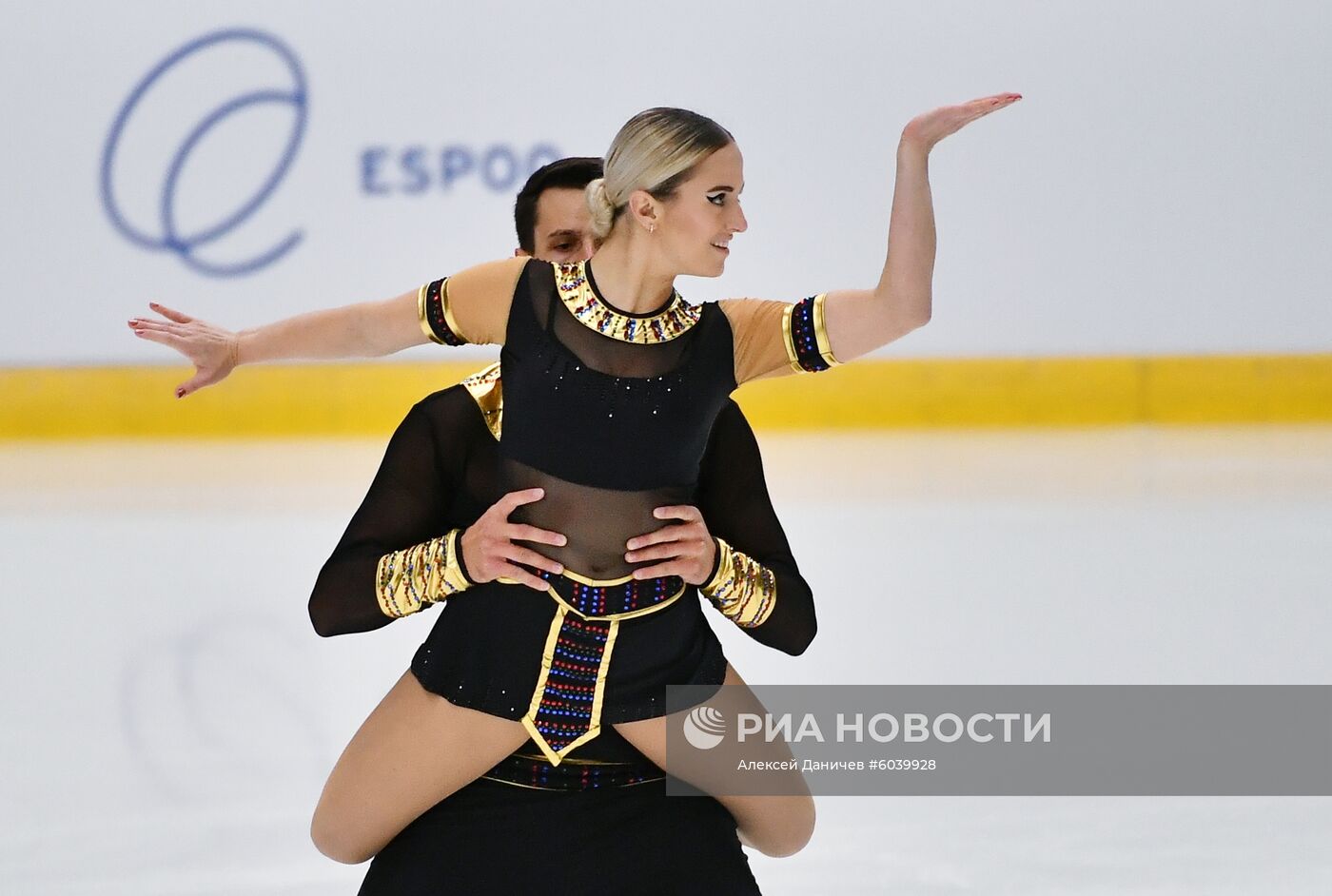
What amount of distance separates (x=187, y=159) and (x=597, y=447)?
5884 mm

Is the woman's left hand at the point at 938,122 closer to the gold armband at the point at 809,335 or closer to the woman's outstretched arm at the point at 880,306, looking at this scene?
the woman's outstretched arm at the point at 880,306

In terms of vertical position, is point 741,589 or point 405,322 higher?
point 405,322

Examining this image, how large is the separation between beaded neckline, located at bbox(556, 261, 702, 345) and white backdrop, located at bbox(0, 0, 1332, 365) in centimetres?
533

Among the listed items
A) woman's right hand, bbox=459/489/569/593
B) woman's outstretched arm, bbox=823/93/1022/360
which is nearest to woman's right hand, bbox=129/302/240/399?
woman's right hand, bbox=459/489/569/593

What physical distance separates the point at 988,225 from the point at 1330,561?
270 cm

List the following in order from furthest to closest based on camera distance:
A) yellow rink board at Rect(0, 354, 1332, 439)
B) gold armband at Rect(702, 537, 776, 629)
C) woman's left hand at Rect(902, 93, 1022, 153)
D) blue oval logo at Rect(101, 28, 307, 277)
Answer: yellow rink board at Rect(0, 354, 1332, 439) → blue oval logo at Rect(101, 28, 307, 277) → gold armband at Rect(702, 537, 776, 629) → woman's left hand at Rect(902, 93, 1022, 153)

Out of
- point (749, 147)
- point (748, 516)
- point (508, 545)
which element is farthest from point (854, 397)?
point (508, 545)

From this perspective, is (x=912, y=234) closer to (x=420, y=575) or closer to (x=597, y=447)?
(x=597, y=447)

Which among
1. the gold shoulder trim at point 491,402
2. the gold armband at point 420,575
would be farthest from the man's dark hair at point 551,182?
the gold armband at point 420,575

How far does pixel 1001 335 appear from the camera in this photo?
24.8ft

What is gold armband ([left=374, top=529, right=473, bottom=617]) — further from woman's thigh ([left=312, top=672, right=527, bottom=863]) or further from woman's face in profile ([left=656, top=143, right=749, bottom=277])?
woman's face in profile ([left=656, top=143, right=749, bottom=277])

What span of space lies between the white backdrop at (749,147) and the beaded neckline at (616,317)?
210 inches

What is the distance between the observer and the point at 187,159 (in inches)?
292

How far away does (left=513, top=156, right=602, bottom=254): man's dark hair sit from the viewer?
8.60 feet
